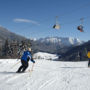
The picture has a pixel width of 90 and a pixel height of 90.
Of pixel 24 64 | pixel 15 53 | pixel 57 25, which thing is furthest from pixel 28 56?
pixel 15 53

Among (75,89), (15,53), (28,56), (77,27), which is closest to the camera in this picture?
(75,89)

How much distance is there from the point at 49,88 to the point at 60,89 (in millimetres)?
466

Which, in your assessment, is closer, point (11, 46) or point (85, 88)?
point (85, 88)

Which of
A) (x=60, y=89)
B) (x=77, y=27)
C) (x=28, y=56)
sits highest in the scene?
(x=77, y=27)

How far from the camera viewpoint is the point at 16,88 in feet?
21.8

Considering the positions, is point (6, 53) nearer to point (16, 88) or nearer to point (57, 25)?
point (57, 25)

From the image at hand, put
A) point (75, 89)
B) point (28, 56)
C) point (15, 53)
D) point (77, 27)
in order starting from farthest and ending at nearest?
1. point (15, 53)
2. point (77, 27)
3. point (28, 56)
4. point (75, 89)

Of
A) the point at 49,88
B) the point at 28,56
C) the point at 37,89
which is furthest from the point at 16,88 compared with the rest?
the point at 28,56

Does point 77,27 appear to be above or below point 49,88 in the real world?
above

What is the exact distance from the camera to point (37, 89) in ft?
21.2

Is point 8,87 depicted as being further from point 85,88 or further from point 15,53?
point 15,53

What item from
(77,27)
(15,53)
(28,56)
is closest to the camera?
(28,56)

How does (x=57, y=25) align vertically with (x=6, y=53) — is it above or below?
above

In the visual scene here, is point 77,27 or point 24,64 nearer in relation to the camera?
point 24,64
